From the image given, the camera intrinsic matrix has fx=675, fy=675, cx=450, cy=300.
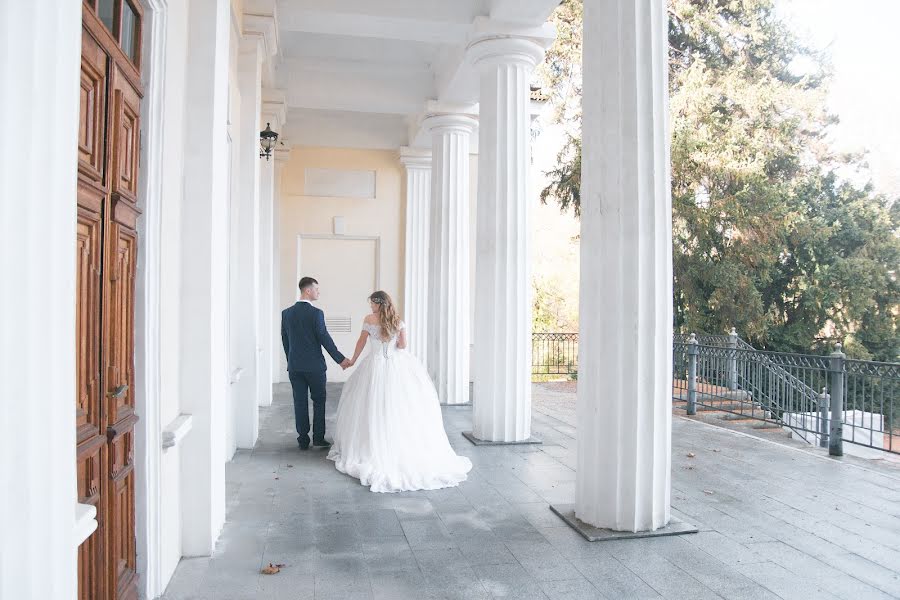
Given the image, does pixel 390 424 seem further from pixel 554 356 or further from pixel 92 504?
pixel 554 356

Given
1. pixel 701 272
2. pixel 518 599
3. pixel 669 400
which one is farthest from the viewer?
pixel 701 272

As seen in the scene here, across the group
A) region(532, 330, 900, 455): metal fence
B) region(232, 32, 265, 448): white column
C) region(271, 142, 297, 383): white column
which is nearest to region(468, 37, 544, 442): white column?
region(232, 32, 265, 448): white column

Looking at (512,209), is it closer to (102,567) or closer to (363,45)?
(363,45)

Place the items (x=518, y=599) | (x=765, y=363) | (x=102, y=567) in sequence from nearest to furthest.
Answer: (x=102, y=567)
(x=518, y=599)
(x=765, y=363)

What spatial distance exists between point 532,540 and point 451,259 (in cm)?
731

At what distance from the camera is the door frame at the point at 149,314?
3.44 metres

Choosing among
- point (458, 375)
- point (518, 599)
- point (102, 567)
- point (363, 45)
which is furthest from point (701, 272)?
point (102, 567)

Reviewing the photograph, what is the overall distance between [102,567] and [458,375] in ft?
28.7

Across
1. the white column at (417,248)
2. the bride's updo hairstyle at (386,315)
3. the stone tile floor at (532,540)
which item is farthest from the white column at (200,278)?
the white column at (417,248)

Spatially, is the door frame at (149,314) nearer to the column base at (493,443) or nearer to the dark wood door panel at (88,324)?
the dark wood door panel at (88,324)

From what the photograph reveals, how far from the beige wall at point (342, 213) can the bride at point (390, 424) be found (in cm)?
792

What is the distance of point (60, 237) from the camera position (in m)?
1.62

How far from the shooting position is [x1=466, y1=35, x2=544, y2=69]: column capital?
8016mm

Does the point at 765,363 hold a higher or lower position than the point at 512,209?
lower
